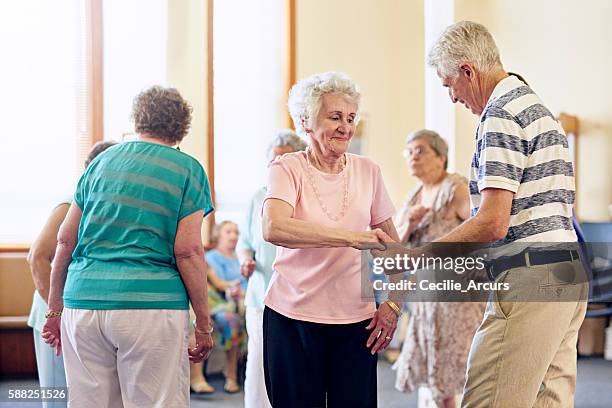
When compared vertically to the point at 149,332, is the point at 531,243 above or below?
above

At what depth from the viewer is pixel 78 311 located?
7.25 ft

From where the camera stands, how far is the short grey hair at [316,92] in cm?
224

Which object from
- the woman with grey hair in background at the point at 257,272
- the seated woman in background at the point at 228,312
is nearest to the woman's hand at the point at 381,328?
the woman with grey hair in background at the point at 257,272

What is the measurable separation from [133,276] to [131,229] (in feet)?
0.43

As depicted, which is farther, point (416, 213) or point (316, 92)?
point (416, 213)

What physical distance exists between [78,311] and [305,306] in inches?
A: 25.4

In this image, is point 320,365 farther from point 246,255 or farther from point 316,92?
point 246,255

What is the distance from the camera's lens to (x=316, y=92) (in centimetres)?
224

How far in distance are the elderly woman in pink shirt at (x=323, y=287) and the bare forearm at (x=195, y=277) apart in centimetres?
23

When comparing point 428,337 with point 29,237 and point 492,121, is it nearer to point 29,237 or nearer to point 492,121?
point 492,121

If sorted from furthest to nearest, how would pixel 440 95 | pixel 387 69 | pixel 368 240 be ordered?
pixel 387 69 → pixel 440 95 → pixel 368 240

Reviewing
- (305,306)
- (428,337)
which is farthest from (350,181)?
(428,337)

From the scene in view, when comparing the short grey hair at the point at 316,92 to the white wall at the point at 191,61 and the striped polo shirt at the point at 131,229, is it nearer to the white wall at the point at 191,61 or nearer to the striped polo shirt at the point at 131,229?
the striped polo shirt at the point at 131,229

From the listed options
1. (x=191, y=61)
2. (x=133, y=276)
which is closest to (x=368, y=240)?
(x=133, y=276)
